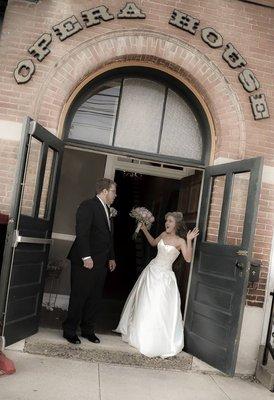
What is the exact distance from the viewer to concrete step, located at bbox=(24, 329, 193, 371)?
195 inches

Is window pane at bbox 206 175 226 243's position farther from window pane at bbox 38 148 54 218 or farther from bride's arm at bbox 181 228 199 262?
window pane at bbox 38 148 54 218

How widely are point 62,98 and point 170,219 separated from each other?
210 centimetres

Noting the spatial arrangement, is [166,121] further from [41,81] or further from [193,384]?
[193,384]

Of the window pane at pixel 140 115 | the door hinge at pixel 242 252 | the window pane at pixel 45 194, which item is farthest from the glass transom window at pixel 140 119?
the door hinge at pixel 242 252

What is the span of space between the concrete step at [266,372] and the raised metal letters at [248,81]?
3339 millimetres

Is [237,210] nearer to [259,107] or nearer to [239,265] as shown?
[239,265]

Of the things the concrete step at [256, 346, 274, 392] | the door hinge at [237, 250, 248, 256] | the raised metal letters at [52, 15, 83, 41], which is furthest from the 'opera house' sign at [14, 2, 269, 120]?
the concrete step at [256, 346, 274, 392]

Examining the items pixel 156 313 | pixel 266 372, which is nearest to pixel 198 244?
pixel 156 313

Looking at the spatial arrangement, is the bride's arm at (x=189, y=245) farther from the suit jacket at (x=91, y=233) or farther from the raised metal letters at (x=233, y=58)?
the raised metal letters at (x=233, y=58)

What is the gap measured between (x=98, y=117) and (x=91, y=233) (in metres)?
1.60

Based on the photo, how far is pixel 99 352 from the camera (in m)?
5.04

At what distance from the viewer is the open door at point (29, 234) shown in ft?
14.5

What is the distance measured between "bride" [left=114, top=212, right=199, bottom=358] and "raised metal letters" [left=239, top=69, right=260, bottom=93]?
1.92m

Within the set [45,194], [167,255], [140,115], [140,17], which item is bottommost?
[167,255]
